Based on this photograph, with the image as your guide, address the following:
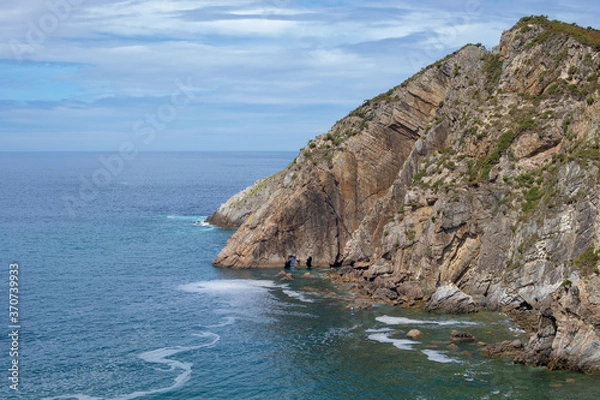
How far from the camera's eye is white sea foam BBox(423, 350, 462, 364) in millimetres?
63781

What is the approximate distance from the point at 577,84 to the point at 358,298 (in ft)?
123

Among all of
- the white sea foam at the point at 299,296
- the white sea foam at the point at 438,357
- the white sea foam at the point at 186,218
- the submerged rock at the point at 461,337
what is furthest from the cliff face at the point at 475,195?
the white sea foam at the point at 186,218

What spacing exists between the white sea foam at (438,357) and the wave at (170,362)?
20828 mm

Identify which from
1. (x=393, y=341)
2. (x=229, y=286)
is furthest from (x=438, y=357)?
(x=229, y=286)

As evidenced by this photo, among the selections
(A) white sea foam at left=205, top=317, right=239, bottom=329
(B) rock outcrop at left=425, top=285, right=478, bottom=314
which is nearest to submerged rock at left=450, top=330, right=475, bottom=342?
(B) rock outcrop at left=425, top=285, right=478, bottom=314

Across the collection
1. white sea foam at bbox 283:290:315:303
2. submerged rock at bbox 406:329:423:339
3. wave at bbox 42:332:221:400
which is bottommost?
wave at bbox 42:332:221:400

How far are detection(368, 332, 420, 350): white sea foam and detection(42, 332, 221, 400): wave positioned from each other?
15.7 m

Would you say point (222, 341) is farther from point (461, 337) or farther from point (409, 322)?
point (461, 337)

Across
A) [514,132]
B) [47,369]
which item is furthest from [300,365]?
[514,132]

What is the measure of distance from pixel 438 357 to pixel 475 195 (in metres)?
28.0

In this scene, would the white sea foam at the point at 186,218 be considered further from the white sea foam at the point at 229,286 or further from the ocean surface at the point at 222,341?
the white sea foam at the point at 229,286

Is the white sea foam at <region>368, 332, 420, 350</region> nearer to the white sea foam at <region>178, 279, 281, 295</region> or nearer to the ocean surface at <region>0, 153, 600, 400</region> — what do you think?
the ocean surface at <region>0, 153, 600, 400</region>

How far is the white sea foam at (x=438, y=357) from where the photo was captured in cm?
6378

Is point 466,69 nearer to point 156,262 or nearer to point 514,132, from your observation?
point 514,132
